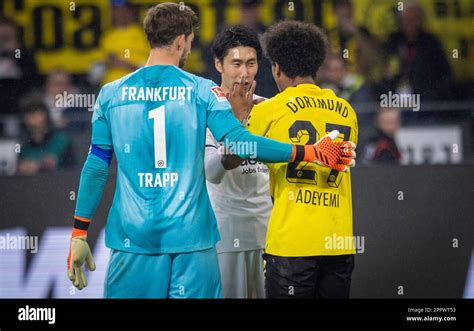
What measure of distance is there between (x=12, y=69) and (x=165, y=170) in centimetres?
232

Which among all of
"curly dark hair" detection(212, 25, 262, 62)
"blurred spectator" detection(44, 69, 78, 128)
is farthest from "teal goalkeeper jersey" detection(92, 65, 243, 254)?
"blurred spectator" detection(44, 69, 78, 128)

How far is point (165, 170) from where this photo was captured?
3.50 m

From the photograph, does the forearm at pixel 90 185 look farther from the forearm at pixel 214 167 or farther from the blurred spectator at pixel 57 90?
the blurred spectator at pixel 57 90

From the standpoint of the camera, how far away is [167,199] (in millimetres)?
3508

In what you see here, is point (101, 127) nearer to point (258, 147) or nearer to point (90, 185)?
point (90, 185)

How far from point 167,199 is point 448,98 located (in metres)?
2.57

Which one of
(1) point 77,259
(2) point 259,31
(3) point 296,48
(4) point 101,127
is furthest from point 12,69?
(3) point 296,48

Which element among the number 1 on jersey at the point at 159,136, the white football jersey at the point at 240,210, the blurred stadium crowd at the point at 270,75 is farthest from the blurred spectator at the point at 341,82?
the number 1 on jersey at the point at 159,136

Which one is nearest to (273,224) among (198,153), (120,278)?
(198,153)

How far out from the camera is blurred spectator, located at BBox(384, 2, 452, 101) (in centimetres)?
536

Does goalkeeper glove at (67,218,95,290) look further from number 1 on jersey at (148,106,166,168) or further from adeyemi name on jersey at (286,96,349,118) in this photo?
adeyemi name on jersey at (286,96,349,118)

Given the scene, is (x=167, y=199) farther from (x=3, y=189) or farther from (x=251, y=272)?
(x=3, y=189)
